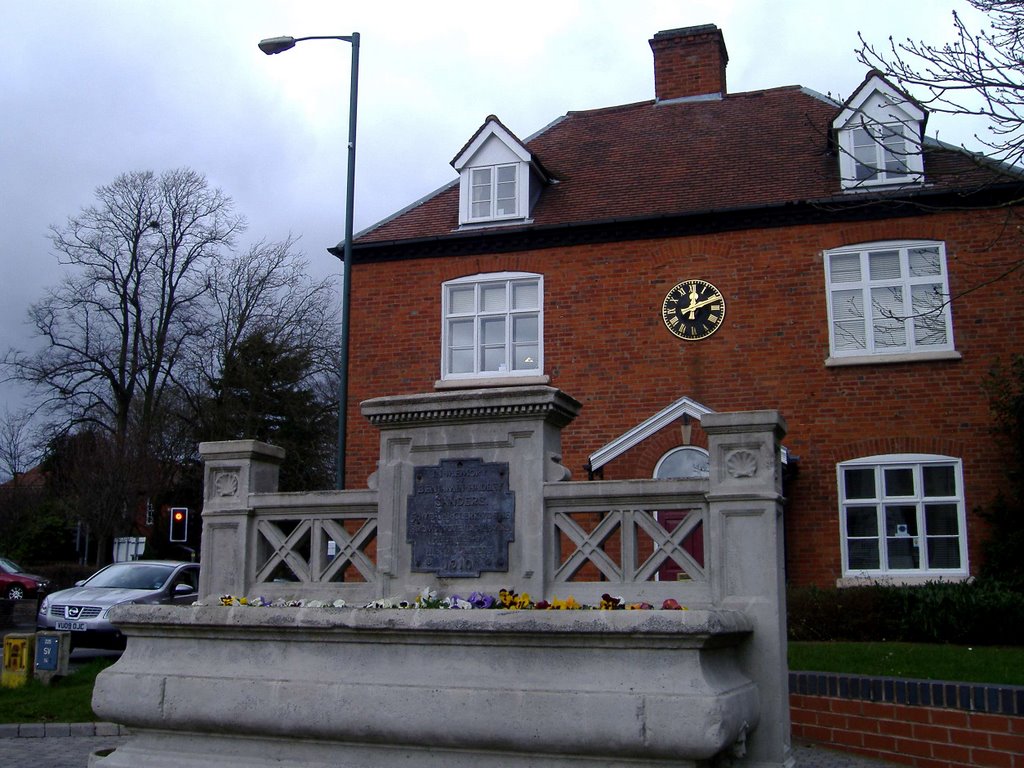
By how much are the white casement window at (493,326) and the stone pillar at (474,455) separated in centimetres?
1056

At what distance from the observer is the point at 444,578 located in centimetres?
755

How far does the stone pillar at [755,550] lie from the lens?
6586 mm

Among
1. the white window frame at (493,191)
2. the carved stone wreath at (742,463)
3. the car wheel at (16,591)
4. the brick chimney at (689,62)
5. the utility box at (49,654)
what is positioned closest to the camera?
the carved stone wreath at (742,463)

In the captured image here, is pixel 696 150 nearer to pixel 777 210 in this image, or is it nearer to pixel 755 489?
pixel 777 210

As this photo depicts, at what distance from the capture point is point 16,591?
89.5 ft

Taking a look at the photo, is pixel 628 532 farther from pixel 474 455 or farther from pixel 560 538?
pixel 474 455

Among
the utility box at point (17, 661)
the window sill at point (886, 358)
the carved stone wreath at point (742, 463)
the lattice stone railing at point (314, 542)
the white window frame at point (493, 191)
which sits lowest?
the utility box at point (17, 661)

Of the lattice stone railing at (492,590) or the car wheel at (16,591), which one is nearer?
the lattice stone railing at (492,590)

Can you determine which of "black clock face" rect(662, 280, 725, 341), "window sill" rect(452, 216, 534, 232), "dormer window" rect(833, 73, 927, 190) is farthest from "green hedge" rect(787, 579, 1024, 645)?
"window sill" rect(452, 216, 534, 232)

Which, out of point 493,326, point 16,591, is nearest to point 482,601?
point 493,326

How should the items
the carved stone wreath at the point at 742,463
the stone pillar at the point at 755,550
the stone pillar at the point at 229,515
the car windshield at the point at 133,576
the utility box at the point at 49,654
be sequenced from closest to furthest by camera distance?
the stone pillar at the point at 755,550, the carved stone wreath at the point at 742,463, the stone pillar at the point at 229,515, the utility box at the point at 49,654, the car windshield at the point at 133,576

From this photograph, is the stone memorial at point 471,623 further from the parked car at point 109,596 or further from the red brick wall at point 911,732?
the parked car at point 109,596

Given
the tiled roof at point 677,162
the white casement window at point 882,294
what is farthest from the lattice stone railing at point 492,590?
the tiled roof at point 677,162

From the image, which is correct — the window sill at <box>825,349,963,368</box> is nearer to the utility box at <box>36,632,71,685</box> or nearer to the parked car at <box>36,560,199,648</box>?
the parked car at <box>36,560,199,648</box>
